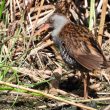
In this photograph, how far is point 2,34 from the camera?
20.3 ft

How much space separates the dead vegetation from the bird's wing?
16.4 inches

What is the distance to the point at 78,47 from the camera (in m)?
5.20

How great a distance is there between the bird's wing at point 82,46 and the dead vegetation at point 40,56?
1.37 feet

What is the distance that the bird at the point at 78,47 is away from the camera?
5.06m

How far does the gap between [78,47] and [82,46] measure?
0.14 feet

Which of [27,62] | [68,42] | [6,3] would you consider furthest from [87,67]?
[6,3]

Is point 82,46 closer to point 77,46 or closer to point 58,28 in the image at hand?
point 77,46

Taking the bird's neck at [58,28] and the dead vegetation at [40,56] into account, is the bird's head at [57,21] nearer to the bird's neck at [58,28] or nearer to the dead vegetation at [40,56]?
the bird's neck at [58,28]

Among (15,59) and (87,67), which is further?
(15,59)

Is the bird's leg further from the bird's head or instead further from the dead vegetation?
the bird's head

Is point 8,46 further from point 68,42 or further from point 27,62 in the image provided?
point 68,42

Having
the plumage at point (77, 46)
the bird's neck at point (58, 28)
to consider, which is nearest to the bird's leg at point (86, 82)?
the plumage at point (77, 46)

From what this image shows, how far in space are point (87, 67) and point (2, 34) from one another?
4.96 feet

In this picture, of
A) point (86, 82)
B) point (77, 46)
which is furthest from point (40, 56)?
point (77, 46)
